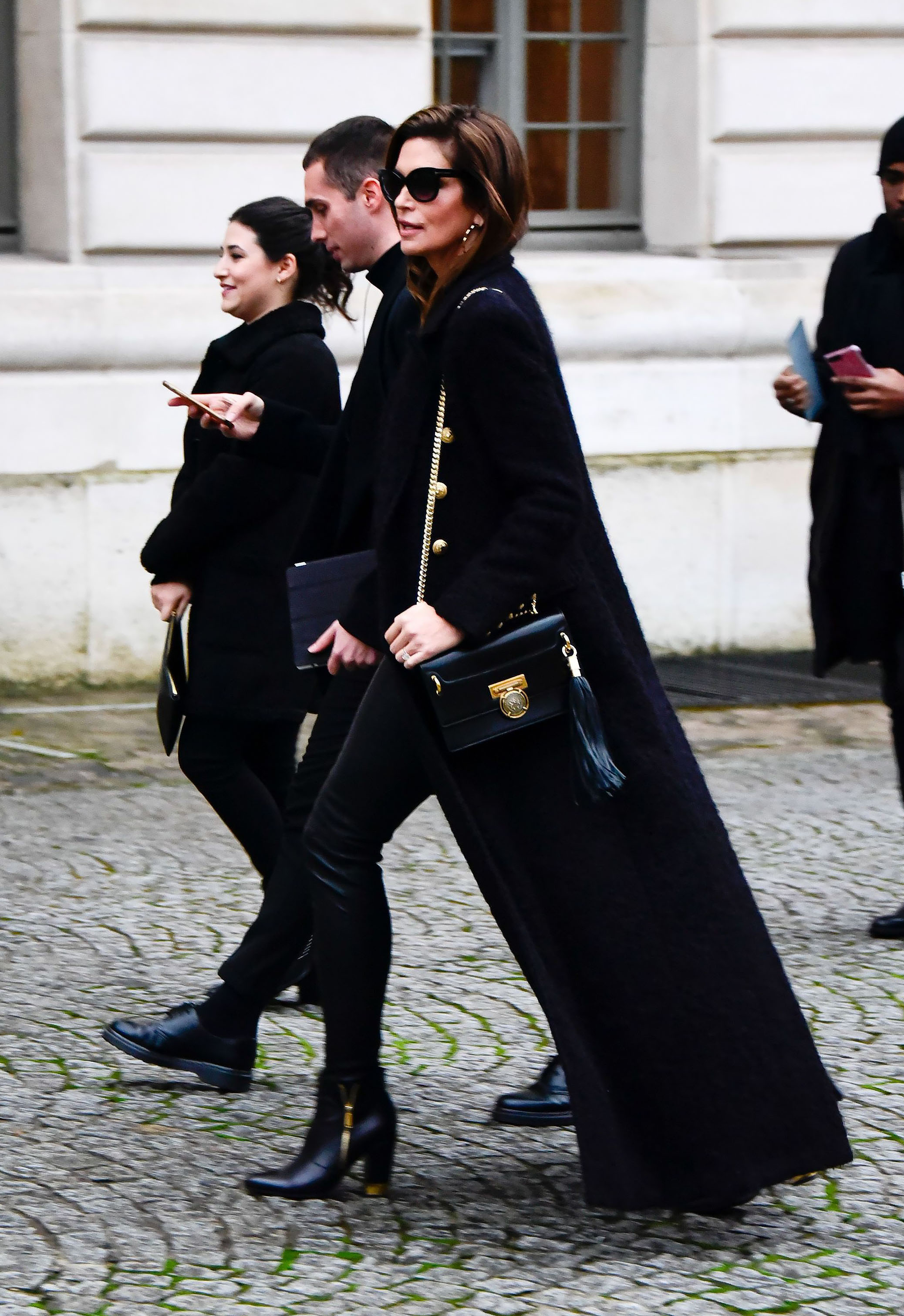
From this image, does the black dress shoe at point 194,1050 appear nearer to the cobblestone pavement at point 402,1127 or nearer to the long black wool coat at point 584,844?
the cobblestone pavement at point 402,1127

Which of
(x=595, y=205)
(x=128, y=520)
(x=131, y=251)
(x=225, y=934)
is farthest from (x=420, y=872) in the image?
(x=595, y=205)

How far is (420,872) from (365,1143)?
233 centimetres

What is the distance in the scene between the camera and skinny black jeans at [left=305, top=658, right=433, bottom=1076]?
3.43m

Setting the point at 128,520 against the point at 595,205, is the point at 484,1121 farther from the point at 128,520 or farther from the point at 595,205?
the point at 595,205

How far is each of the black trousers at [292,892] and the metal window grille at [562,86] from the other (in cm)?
593

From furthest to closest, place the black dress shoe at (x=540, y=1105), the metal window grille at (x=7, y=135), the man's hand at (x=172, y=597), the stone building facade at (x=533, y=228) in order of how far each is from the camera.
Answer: the metal window grille at (x=7, y=135) → the stone building facade at (x=533, y=228) → the man's hand at (x=172, y=597) → the black dress shoe at (x=540, y=1105)

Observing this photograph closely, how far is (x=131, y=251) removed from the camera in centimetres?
830

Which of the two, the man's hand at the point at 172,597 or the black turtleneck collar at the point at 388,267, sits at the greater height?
the black turtleneck collar at the point at 388,267

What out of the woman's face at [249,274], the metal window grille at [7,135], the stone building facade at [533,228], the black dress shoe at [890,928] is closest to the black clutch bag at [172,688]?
the woman's face at [249,274]

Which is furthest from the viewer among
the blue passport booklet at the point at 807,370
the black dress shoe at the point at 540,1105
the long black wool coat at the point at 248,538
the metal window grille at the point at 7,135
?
the metal window grille at the point at 7,135

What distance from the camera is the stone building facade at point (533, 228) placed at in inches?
320

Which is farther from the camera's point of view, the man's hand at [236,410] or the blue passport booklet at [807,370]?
the blue passport booklet at [807,370]

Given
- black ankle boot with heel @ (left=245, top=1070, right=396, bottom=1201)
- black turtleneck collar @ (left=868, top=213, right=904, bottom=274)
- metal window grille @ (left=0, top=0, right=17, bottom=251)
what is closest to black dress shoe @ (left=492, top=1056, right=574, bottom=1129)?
black ankle boot with heel @ (left=245, top=1070, right=396, bottom=1201)

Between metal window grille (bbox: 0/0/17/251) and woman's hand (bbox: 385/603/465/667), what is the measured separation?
5.88 meters
